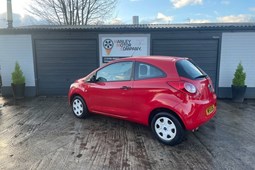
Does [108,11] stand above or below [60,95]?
above

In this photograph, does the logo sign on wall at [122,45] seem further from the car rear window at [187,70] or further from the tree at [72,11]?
the tree at [72,11]

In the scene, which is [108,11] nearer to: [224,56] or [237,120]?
[224,56]

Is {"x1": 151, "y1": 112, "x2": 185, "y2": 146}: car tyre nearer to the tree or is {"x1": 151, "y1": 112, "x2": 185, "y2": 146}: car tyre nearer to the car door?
the car door

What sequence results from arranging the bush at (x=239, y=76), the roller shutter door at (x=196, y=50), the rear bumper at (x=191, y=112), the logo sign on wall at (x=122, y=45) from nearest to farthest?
the rear bumper at (x=191, y=112) → the bush at (x=239, y=76) → the roller shutter door at (x=196, y=50) → the logo sign on wall at (x=122, y=45)

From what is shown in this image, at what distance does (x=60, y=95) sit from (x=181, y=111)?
5.97 m

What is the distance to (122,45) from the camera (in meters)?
8.15

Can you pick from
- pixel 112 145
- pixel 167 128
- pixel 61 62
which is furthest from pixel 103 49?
pixel 167 128

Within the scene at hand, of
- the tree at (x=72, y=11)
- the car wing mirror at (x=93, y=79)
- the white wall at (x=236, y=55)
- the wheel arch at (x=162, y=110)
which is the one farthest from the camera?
the tree at (x=72, y=11)

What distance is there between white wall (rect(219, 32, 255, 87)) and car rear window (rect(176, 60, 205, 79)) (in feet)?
13.9

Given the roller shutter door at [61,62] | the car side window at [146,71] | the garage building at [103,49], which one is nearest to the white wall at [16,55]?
the garage building at [103,49]

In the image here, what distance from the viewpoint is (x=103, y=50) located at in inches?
324

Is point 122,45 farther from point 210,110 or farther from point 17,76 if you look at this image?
point 210,110

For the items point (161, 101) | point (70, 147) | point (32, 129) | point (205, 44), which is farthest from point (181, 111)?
point (205, 44)

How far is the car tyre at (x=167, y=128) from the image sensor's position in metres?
3.91
